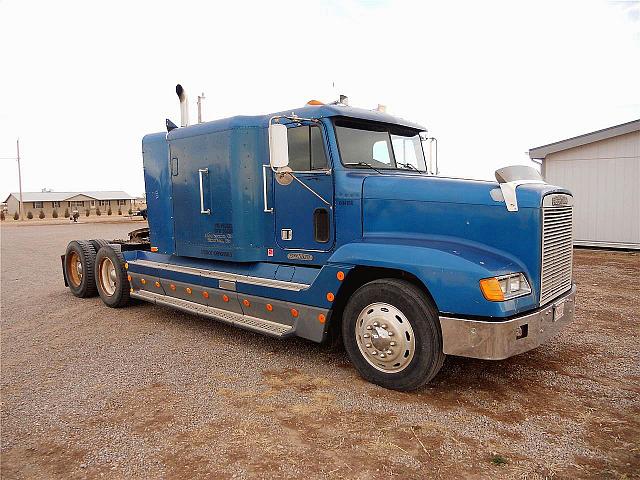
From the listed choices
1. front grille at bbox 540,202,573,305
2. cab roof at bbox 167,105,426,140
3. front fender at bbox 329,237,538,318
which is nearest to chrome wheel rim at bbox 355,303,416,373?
front fender at bbox 329,237,538,318

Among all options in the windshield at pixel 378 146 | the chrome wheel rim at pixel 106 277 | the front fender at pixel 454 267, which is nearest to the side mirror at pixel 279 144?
the windshield at pixel 378 146

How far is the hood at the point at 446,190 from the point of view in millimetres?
4312

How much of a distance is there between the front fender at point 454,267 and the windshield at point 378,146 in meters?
1.24

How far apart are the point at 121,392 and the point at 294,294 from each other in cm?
195

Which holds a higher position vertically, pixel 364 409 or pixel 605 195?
pixel 605 195

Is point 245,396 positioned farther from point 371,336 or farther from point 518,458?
point 518,458

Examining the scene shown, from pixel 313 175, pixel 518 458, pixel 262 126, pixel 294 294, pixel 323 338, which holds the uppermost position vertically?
pixel 262 126

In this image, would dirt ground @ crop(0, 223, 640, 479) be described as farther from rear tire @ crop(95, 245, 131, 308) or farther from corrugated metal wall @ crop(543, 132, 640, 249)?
corrugated metal wall @ crop(543, 132, 640, 249)

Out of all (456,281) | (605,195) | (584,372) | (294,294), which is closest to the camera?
(456,281)

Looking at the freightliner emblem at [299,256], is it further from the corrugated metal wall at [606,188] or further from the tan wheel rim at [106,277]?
the corrugated metal wall at [606,188]

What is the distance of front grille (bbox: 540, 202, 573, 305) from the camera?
438 cm

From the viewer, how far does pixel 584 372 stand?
195 inches

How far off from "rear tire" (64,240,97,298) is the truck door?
16.4ft

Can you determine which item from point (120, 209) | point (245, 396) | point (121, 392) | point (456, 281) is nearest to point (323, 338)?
point (245, 396)
